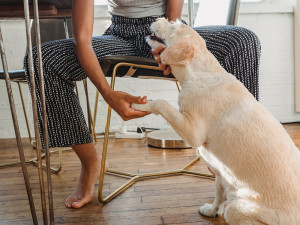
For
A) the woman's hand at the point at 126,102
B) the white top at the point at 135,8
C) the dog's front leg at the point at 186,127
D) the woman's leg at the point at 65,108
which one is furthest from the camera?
the white top at the point at 135,8

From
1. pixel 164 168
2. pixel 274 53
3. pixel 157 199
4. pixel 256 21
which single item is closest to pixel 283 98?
pixel 274 53

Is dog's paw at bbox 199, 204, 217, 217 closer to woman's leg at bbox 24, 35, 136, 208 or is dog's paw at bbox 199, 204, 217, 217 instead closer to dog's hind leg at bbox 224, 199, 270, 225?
dog's hind leg at bbox 224, 199, 270, 225

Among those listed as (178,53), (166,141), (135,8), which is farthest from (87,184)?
(166,141)

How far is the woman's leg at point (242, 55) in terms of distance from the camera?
4.49ft

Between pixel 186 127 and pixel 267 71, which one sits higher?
pixel 186 127

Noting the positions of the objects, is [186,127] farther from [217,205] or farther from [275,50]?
[275,50]

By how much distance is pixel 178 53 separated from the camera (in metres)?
1.14

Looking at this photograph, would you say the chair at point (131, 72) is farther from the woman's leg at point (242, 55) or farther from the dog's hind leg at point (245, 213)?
the dog's hind leg at point (245, 213)

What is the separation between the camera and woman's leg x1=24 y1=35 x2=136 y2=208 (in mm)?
1319

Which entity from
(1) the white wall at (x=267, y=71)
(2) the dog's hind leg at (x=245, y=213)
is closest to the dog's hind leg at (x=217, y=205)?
(2) the dog's hind leg at (x=245, y=213)

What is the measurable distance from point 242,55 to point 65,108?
816 millimetres

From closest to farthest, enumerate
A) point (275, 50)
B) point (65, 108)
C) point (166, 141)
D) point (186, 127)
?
1. point (186, 127)
2. point (65, 108)
3. point (166, 141)
4. point (275, 50)

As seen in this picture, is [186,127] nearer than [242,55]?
Yes

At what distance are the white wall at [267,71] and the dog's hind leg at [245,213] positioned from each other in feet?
7.56
